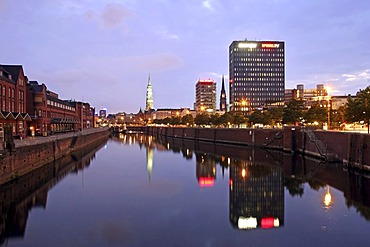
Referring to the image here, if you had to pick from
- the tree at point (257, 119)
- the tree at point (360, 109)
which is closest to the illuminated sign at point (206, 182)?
the tree at point (360, 109)

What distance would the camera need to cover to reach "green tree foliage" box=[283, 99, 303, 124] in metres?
85.1

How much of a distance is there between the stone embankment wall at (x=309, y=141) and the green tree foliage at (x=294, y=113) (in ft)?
26.7

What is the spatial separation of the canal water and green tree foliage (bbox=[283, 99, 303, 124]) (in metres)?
A: 36.1

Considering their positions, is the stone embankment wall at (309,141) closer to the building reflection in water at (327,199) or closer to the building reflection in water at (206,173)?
the building reflection in water at (327,199)

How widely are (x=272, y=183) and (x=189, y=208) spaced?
1459cm

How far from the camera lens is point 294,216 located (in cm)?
2706

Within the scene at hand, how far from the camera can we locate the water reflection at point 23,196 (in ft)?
79.0

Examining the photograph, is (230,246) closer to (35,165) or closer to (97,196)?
(97,196)

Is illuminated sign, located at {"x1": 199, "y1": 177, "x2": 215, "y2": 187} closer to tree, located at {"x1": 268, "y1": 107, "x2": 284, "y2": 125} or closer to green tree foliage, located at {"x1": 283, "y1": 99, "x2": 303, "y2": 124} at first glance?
green tree foliage, located at {"x1": 283, "y1": 99, "x2": 303, "y2": 124}

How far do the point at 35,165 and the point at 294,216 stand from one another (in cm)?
3281

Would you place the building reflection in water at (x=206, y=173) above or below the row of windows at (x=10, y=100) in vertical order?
below

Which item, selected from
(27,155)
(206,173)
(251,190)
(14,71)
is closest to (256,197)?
(251,190)

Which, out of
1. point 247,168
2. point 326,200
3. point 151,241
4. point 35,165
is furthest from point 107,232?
point 247,168

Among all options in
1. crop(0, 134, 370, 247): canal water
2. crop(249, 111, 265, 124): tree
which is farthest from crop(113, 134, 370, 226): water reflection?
crop(249, 111, 265, 124): tree
